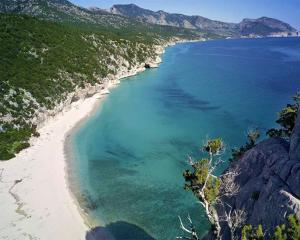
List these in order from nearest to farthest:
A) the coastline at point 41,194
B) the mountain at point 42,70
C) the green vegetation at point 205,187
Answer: the green vegetation at point 205,187 < the coastline at point 41,194 < the mountain at point 42,70

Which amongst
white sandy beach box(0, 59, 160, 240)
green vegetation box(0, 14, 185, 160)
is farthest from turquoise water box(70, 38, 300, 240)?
green vegetation box(0, 14, 185, 160)

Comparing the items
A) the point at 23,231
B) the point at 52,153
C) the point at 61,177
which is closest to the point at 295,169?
the point at 23,231

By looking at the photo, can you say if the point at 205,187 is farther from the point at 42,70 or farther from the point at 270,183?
the point at 42,70

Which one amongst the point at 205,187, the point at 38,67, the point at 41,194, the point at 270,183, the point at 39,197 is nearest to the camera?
the point at 270,183

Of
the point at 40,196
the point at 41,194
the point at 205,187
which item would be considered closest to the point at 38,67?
the point at 41,194

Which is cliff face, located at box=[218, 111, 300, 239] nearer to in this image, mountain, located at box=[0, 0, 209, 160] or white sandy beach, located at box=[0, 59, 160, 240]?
white sandy beach, located at box=[0, 59, 160, 240]

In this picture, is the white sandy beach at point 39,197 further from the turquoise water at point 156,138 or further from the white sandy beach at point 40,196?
the turquoise water at point 156,138

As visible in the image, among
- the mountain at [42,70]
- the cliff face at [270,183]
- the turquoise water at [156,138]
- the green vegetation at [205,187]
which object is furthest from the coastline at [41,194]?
the cliff face at [270,183]
